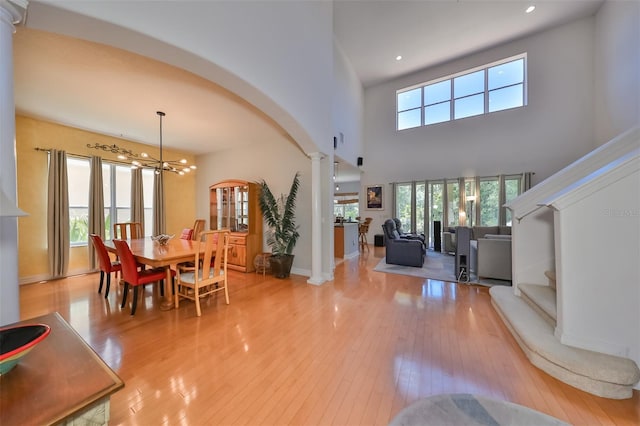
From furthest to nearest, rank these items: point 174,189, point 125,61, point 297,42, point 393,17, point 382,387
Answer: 1. point 174,189
2. point 393,17
3. point 297,42
4. point 125,61
5. point 382,387

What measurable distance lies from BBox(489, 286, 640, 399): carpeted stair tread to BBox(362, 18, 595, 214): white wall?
594 cm

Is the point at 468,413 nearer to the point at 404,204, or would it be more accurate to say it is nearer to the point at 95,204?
the point at 95,204

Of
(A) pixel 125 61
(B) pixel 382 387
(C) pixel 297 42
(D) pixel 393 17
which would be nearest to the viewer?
(B) pixel 382 387

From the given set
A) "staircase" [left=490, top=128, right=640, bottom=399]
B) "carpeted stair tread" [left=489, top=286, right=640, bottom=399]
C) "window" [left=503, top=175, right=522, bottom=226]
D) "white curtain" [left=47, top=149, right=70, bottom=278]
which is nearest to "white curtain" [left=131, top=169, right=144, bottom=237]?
"white curtain" [left=47, top=149, right=70, bottom=278]

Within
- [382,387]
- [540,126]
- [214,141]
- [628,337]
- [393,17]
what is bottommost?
[382,387]

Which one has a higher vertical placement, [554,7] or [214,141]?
[554,7]

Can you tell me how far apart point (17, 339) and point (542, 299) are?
13.0ft

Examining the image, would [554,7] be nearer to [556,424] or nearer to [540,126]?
[540,126]

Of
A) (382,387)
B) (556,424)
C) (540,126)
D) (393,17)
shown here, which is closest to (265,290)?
(382,387)

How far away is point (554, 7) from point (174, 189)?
10221mm

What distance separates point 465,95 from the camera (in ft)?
23.0

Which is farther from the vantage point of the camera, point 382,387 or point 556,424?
point 382,387

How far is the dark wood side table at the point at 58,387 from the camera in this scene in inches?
26.9

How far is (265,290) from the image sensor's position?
370 centimetres
